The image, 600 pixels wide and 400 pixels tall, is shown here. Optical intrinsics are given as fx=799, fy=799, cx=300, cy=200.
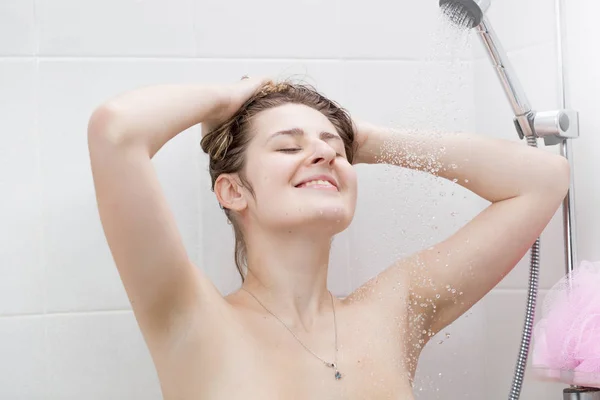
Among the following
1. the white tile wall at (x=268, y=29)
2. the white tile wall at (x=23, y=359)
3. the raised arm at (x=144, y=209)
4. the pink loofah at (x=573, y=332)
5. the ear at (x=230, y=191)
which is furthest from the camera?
the white tile wall at (x=268, y=29)

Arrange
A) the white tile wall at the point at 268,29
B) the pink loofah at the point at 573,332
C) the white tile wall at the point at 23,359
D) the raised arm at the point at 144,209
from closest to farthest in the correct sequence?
the raised arm at the point at 144,209 → the pink loofah at the point at 573,332 → the white tile wall at the point at 23,359 → the white tile wall at the point at 268,29

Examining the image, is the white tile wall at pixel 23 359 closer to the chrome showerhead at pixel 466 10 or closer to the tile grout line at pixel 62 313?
the tile grout line at pixel 62 313

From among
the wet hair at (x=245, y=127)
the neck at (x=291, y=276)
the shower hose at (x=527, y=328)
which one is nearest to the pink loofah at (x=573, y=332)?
the shower hose at (x=527, y=328)

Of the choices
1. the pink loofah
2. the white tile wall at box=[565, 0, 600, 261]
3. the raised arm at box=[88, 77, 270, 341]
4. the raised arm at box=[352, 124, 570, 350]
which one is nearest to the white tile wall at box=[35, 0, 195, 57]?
the raised arm at box=[88, 77, 270, 341]

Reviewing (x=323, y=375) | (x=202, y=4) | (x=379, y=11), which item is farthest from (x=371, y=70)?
(x=323, y=375)

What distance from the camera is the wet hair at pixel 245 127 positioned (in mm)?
1439

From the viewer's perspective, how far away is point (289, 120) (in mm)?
1406

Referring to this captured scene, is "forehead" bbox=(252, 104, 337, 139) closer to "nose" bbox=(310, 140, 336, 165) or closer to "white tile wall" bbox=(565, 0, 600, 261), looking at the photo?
"nose" bbox=(310, 140, 336, 165)

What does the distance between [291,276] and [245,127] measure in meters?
0.28

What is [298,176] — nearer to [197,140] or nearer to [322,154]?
[322,154]

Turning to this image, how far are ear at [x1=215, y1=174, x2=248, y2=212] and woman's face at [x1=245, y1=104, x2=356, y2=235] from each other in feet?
0.07

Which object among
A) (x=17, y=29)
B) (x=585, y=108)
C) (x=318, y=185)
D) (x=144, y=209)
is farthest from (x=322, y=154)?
(x=17, y=29)

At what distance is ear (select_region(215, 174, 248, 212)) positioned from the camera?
143 centimetres

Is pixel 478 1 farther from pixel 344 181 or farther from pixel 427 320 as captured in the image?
pixel 427 320
